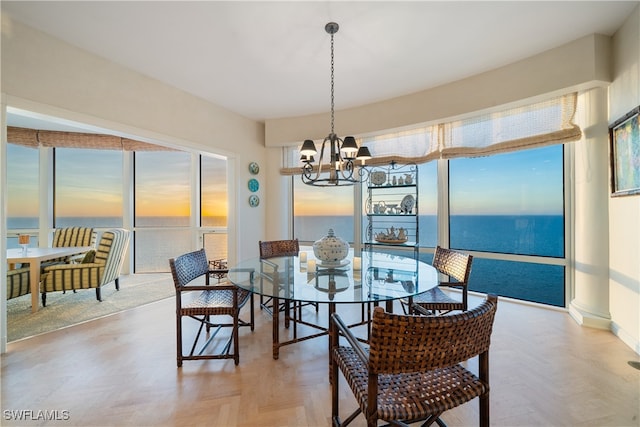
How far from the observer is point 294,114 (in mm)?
4320

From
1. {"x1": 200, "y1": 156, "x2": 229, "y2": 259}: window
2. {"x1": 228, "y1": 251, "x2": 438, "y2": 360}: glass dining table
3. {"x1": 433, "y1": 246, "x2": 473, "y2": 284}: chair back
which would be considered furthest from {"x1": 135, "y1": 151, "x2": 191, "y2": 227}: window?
{"x1": 433, "y1": 246, "x2": 473, "y2": 284}: chair back

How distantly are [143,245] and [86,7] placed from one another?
4.16 m

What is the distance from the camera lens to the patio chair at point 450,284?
2.16 meters

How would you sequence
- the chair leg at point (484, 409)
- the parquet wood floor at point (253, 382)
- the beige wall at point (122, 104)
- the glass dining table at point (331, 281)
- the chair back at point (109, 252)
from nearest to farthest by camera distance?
the chair leg at point (484, 409), the parquet wood floor at point (253, 382), the glass dining table at point (331, 281), the beige wall at point (122, 104), the chair back at point (109, 252)

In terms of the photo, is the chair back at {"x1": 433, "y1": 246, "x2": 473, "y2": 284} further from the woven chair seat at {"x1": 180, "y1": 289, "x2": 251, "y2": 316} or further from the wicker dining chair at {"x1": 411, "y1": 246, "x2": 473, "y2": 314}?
the woven chair seat at {"x1": 180, "y1": 289, "x2": 251, "y2": 316}

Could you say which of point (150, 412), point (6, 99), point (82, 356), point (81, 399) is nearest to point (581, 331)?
point (150, 412)

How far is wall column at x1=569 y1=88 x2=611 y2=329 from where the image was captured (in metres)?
2.58

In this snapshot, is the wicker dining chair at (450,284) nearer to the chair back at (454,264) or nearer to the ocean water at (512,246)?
the chair back at (454,264)

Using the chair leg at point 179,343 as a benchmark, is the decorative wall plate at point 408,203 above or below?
above

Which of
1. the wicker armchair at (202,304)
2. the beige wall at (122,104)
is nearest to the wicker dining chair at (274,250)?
the wicker armchair at (202,304)

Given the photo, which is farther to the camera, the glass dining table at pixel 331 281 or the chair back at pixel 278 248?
the chair back at pixel 278 248

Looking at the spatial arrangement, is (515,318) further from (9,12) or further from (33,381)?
(9,12)

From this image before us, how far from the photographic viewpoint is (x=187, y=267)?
2.31m

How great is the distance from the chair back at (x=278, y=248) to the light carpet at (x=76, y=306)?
5.95ft
